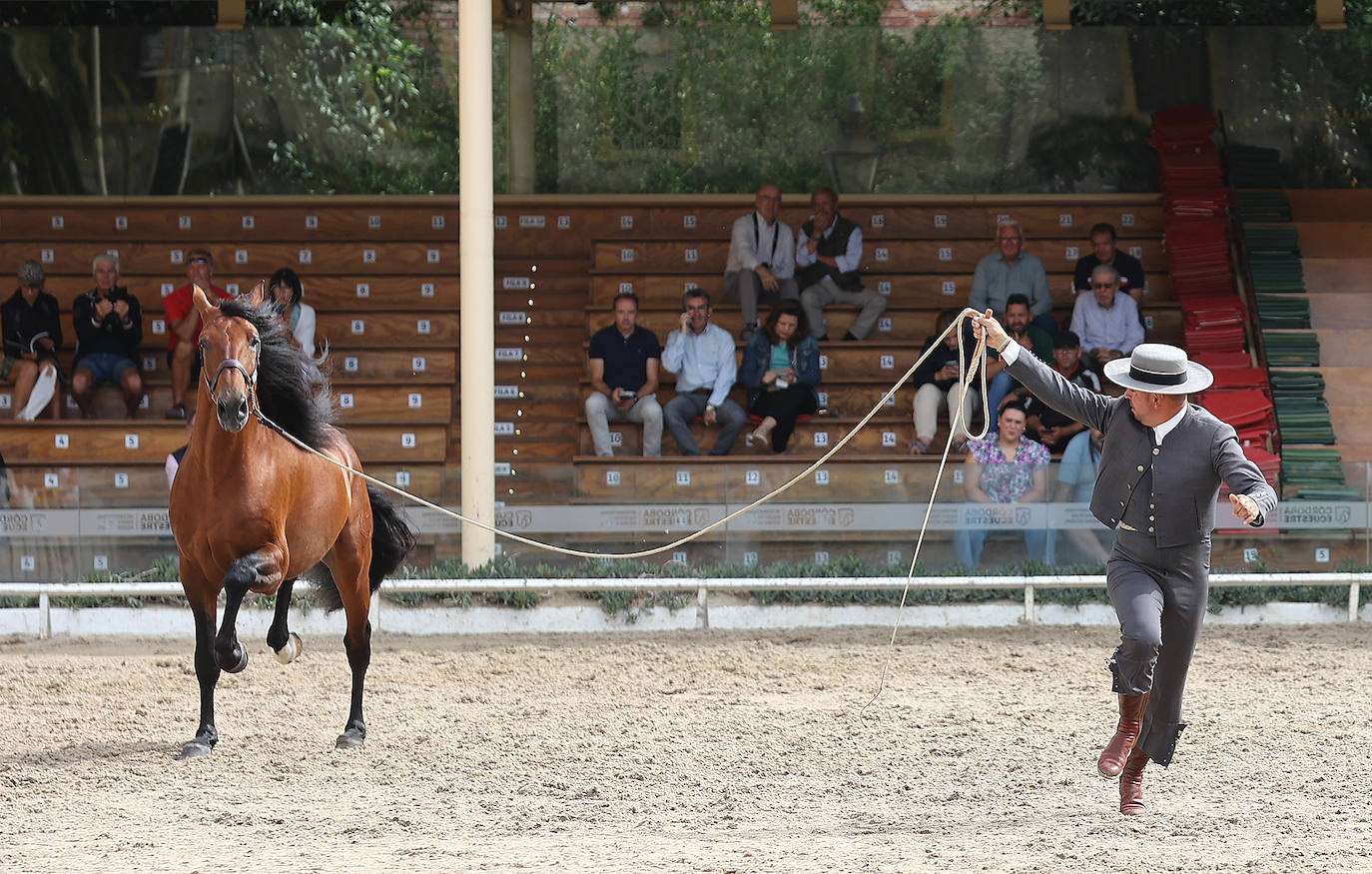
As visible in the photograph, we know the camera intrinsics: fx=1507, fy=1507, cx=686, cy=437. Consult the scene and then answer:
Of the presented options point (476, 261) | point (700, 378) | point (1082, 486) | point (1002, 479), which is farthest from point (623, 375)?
point (1082, 486)

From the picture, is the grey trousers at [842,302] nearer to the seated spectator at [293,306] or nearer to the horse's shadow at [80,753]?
the seated spectator at [293,306]


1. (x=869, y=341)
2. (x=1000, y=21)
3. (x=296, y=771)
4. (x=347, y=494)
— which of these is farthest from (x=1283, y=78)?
(x=296, y=771)

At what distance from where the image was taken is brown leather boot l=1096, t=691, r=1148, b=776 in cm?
568

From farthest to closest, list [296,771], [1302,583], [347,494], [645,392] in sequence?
1. [645,392]
2. [1302,583]
3. [347,494]
4. [296,771]

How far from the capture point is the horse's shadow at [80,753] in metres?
6.64

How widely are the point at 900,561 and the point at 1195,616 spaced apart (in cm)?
424

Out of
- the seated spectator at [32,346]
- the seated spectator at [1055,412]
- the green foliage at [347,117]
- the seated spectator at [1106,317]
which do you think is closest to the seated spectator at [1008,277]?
the seated spectator at [1106,317]

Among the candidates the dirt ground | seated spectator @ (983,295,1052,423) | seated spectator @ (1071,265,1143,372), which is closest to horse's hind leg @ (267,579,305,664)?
the dirt ground

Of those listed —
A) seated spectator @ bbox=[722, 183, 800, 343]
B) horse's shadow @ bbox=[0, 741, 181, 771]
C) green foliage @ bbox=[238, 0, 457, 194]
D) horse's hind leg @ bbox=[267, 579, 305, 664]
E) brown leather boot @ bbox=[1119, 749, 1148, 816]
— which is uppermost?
green foliage @ bbox=[238, 0, 457, 194]

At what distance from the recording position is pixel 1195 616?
5539 millimetres

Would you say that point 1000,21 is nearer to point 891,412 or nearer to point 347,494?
point 891,412

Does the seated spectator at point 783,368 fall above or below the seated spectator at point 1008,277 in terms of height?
below

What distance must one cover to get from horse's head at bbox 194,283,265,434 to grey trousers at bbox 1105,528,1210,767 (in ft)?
11.5

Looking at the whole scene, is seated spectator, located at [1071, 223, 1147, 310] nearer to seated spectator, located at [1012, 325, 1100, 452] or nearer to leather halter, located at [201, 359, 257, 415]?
seated spectator, located at [1012, 325, 1100, 452]
